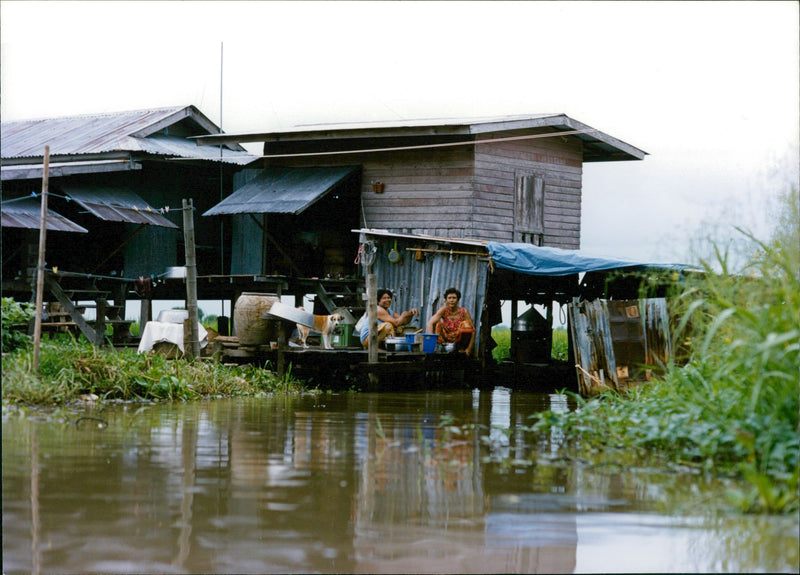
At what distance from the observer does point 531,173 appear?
789 inches

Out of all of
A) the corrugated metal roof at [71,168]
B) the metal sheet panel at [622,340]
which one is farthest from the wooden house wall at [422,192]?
the metal sheet panel at [622,340]

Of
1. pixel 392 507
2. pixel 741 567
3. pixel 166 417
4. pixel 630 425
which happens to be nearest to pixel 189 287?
pixel 166 417

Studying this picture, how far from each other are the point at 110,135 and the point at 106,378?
10180mm

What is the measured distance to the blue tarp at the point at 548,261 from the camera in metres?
15.7

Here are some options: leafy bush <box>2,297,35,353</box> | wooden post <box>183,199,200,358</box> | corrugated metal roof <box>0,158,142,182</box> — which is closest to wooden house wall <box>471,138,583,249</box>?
corrugated metal roof <box>0,158,142,182</box>

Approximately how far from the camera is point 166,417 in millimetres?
9930

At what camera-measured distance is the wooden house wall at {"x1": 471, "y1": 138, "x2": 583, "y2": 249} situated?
19.2 metres

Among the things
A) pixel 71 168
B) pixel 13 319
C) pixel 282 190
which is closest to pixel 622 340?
pixel 13 319

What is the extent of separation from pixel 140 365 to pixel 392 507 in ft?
24.5

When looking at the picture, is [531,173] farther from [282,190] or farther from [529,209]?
[282,190]

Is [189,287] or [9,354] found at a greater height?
[189,287]

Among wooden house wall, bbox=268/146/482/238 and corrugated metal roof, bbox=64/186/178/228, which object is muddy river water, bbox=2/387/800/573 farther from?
wooden house wall, bbox=268/146/482/238

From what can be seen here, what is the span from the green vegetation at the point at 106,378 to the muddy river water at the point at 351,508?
192 cm

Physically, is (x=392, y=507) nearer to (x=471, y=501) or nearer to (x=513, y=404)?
(x=471, y=501)
